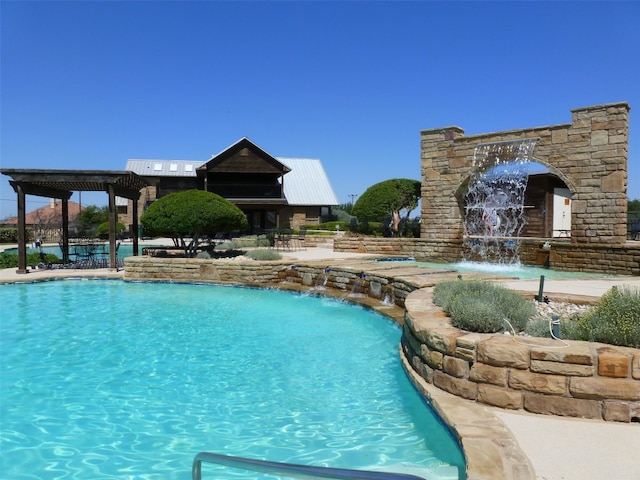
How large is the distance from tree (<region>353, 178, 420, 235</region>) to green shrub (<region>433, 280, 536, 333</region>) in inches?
627

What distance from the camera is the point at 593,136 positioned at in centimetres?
1388

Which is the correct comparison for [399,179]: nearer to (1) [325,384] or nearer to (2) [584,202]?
(2) [584,202]

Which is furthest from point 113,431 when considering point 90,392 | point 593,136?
point 593,136

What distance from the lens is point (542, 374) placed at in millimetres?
3916

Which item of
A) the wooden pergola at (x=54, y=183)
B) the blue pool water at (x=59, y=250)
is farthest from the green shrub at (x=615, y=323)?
the blue pool water at (x=59, y=250)

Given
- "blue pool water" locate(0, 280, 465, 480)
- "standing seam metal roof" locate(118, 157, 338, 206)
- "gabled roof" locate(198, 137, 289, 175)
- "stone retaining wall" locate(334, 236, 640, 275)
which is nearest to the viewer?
"blue pool water" locate(0, 280, 465, 480)

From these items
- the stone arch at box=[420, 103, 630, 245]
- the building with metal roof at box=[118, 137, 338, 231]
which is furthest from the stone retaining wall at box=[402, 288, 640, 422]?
the building with metal roof at box=[118, 137, 338, 231]

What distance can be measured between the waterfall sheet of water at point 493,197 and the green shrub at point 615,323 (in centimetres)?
1142

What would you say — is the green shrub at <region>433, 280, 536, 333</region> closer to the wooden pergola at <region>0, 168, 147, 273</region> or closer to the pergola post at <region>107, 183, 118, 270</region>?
the pergola post at <region>107, 183, 118, 270</region>

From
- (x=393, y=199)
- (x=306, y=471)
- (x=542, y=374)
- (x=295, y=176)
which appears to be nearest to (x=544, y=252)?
(x=393, y=199)

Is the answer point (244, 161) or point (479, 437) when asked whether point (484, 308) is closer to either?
point (479, 437)

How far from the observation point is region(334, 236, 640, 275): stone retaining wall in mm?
13094

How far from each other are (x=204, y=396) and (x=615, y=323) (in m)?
4.17

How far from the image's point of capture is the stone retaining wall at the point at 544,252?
43.0 feet
